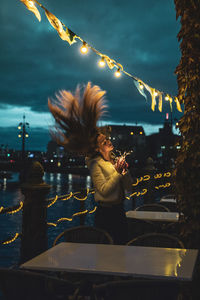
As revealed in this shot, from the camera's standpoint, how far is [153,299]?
2178 millimetres

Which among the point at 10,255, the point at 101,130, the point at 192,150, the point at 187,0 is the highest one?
the point at 187,0

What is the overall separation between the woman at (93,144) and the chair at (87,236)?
100 mm

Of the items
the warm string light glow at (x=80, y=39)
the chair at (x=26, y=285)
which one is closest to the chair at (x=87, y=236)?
the chair at (x=26, y=285)

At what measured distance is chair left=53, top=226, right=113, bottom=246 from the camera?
12.9 feet

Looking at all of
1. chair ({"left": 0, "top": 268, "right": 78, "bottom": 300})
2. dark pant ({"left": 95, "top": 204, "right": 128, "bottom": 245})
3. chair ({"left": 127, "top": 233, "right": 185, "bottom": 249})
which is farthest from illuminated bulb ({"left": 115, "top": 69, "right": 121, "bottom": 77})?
chair ({"left": 0, "top": 268, "right": 78, "bottom": 300})

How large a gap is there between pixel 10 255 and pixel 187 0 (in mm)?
6068

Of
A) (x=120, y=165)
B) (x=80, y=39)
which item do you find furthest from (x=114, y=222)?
(x=80, y=39)

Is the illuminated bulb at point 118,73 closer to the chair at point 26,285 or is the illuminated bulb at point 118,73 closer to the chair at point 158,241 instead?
the chair at point 158,241

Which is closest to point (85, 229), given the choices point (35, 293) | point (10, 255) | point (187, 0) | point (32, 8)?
point (35, 293)

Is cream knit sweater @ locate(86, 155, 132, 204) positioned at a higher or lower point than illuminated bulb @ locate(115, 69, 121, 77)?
lower

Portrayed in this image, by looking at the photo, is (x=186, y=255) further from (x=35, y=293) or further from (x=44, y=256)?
(x=35, y=293)

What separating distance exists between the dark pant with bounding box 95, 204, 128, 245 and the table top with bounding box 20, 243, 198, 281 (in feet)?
1.54

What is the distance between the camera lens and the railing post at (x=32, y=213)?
13.4ft

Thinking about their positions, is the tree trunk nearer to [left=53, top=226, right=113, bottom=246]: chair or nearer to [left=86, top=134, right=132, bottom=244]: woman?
[left=86, top=134, right=132, bottom=244]: woman
